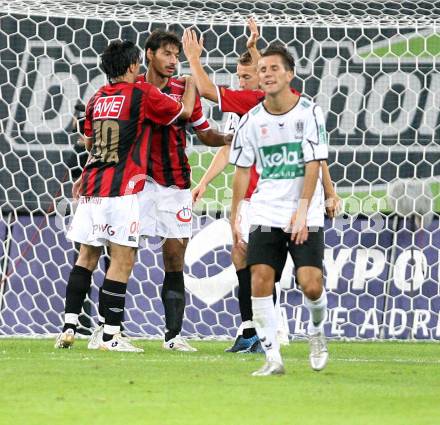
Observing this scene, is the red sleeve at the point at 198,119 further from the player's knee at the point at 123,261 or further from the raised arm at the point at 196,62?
the player's knee at the point at 123,261

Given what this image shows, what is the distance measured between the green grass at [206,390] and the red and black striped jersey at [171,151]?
1.09 metres

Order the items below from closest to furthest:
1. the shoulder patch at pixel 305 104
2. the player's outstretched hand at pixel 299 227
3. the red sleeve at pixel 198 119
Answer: the player's outstretched hand at pixel 299 227 → the shoulder patch at pixel 305 104 → the red sleeve at pixel 198 119

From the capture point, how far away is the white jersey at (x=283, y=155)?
5676 millimetres

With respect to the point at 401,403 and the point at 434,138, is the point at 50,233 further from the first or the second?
the point at 401,403

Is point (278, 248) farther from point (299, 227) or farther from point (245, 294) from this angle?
point (245, 294)

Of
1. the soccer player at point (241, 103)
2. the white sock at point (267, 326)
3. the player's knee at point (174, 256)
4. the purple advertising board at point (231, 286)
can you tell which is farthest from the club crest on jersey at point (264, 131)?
the purple advertising board at point (231, 286)

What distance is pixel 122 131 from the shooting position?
7.01 m

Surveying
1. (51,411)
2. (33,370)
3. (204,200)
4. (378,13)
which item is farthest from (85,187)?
(378,13)

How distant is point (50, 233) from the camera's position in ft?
29.5

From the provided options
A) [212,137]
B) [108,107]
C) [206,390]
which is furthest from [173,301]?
[206,390]

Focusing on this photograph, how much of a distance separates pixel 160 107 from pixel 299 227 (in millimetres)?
1723

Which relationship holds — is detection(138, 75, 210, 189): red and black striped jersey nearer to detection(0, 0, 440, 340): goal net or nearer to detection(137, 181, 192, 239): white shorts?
detection(137, 181, 192, 239): white shorts

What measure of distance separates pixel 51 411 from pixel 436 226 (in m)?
5.10

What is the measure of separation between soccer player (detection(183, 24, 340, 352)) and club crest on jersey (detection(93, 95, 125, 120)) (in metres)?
0.49
